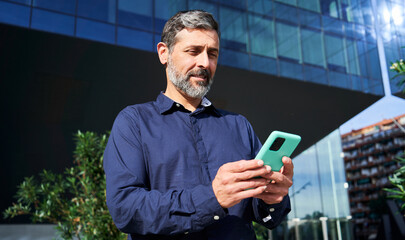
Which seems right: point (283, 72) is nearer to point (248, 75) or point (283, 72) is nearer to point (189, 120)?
point (248, 75)

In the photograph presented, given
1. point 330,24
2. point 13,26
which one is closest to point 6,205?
point 13,26

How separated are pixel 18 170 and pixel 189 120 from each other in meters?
11.4

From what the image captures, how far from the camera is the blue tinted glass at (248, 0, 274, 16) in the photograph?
14.9m

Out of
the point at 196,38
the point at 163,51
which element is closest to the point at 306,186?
the point at 163,51

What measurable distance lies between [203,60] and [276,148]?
51 cm

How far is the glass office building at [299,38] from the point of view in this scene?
37.1 feet

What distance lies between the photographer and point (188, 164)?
51.9 inches

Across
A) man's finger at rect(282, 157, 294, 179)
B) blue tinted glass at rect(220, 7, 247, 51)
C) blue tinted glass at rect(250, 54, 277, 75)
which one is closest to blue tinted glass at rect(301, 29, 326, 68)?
blue tinted glass at rect(250, 54, 277, 75)

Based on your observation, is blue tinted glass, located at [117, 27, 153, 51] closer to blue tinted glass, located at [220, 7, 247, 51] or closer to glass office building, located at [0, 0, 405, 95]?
glass office building, located at [0, 0, 405, 95]

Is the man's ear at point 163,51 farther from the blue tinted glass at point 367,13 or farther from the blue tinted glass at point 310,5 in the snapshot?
the blue tinted glass at point 367,13

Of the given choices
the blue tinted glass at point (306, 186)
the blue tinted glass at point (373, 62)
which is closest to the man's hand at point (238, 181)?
the blue tinted glass at point (373, 62)

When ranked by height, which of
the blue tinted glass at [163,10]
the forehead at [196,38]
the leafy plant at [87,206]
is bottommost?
the leafy plant at [87,206]

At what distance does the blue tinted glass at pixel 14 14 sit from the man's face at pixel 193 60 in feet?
34.6

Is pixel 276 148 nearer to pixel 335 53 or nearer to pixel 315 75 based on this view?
pixel 315 75
